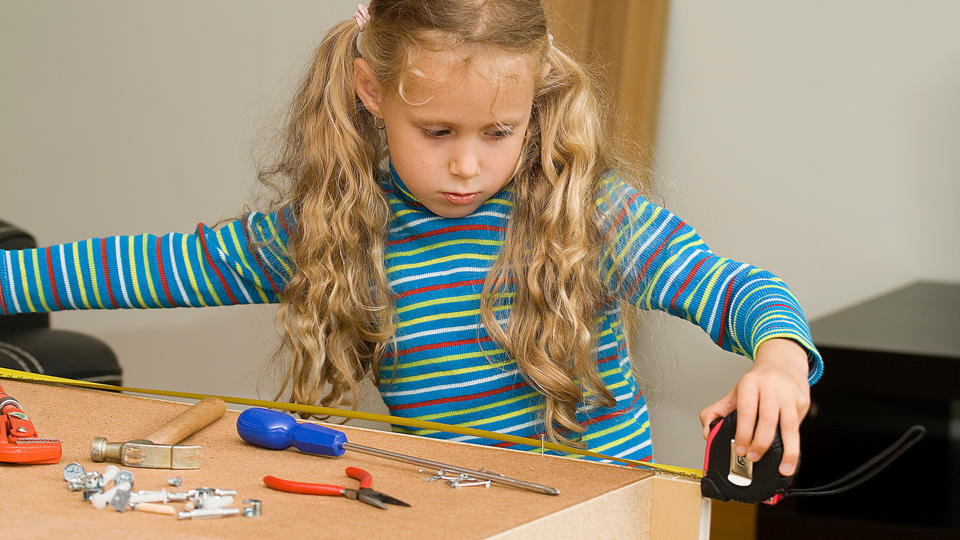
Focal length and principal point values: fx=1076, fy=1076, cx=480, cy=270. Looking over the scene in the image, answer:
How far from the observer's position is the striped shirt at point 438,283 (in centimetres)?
104

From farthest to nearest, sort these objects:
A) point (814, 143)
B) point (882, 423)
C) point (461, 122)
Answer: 1. point (814, 143)
2. point (882, 423)
3. point (461, 122)

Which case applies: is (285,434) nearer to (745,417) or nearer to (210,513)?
(210,513)

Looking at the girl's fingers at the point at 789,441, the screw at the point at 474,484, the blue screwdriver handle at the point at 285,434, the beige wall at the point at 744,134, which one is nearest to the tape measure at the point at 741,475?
the girl's fingers at the point at 789,441

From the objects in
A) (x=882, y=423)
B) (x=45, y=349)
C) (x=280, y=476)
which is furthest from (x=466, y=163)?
(x=882, y=423)

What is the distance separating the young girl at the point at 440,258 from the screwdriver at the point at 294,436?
30cm

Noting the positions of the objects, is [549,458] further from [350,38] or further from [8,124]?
[8,124]

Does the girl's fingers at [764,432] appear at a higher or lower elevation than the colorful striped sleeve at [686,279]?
lower

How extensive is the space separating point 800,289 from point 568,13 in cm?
69

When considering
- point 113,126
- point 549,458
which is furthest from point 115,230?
point 549,458

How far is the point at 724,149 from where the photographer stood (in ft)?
6.74

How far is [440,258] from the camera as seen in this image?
3.54ft

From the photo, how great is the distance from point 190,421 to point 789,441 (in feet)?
1.33

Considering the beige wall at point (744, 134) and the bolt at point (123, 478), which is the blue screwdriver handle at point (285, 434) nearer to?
the bolt at point (123, 478)

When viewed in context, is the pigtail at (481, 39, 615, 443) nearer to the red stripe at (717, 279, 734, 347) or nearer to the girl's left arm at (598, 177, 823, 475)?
the girl's left arm at (598, 177, 823, 475)
